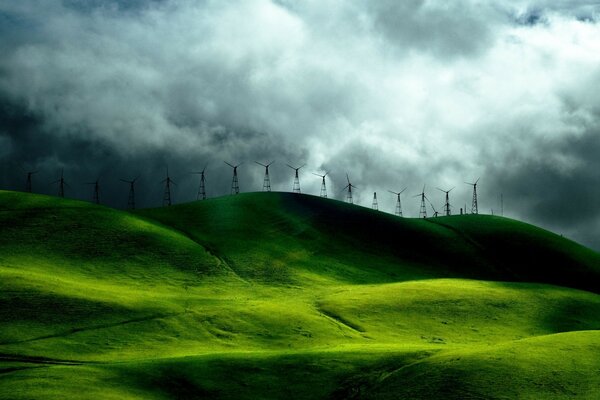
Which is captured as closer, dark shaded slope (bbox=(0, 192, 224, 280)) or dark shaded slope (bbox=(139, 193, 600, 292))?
dark shaded slope (bbox=(0, 192, 224, 280))

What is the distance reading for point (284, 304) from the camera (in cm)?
5225

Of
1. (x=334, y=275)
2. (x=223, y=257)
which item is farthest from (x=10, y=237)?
(x=334, y=275)

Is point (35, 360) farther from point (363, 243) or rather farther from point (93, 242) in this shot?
point (363, 243)

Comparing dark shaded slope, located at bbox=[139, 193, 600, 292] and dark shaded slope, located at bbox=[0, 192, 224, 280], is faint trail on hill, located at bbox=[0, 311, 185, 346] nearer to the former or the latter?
dark shaded slope, located at bbox=[0, 192, 224, 280]

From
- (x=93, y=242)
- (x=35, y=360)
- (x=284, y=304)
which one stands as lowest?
(x=35, y=360)

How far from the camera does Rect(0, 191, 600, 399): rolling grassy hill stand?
31547 millimetres

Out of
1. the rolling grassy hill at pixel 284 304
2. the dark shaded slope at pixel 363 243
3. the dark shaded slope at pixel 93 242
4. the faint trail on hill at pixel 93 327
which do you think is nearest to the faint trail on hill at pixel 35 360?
the rolling grassy hill at pixel 284 304

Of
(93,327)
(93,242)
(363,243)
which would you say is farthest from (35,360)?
(363,243)

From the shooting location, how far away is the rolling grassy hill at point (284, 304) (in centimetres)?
3155

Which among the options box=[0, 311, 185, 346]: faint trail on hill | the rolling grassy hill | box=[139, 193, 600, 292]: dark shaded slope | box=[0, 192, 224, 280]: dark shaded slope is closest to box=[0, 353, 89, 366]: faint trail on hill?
the rolling grassy hill

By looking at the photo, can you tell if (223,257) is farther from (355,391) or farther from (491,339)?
(355,391)

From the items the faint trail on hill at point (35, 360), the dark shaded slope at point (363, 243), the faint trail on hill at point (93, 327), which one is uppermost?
the dark shaded slope at point (363, 243)

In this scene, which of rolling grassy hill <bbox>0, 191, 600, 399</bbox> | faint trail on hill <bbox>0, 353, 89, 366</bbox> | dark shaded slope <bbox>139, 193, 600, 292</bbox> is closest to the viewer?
rolling grassy hill <bbox>0, 191, 600, 399</bbox>

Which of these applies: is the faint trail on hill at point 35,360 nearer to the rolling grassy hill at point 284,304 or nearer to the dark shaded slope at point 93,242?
the rolling grassy hill at point 284,304
